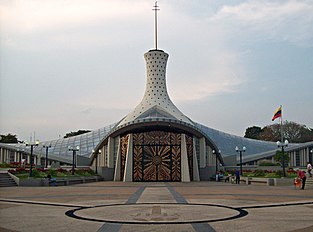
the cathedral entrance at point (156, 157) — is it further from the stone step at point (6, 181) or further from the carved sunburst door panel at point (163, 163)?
the stone step at point (6, 181)

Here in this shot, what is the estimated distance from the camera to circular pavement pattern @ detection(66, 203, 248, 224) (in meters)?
11.5

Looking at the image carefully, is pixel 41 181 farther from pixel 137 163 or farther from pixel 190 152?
pixel 190 152

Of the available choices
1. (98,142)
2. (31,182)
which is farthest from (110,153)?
(31,182)

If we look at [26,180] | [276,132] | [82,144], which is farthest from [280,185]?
[276,132]

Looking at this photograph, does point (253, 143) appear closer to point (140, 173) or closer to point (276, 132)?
point (276, 132)

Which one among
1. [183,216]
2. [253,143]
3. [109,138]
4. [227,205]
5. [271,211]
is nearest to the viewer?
[183,216]

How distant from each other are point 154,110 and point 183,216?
39.9 metres

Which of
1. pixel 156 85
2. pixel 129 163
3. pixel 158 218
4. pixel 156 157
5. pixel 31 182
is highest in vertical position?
pixel 156 85

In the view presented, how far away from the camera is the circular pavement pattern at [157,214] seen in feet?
37.9

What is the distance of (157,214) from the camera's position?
42.1 ft

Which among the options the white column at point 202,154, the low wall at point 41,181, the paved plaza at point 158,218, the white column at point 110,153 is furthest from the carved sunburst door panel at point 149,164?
the paved plaza at point 158,218

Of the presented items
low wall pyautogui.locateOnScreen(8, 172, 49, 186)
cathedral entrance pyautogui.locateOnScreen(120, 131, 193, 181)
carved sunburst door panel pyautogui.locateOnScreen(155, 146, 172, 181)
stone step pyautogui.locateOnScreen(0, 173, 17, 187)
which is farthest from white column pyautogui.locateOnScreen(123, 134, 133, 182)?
stone step pyautogui.locateOnScreen(0, 173, 17, 187)

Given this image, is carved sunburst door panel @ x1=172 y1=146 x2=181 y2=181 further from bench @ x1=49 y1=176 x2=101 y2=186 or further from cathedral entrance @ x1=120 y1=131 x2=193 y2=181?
bench @ x1=49 y1=176 x2=101 y2=186

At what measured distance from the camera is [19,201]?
57.1 ft
